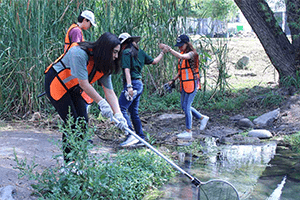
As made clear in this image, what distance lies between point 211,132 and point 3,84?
4187 mm

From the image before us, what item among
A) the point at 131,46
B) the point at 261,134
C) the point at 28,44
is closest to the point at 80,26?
the point at 131,46

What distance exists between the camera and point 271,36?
30.7 ft

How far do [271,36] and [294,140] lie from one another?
3.87 m

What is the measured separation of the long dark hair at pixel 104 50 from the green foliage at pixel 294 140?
12.5 ft

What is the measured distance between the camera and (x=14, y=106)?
7.38m

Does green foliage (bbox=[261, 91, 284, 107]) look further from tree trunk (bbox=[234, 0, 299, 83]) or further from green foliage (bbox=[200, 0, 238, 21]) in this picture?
green foliage (bbox=[200, 0, 238, 21])

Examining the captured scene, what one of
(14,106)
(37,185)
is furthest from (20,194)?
(14,106)

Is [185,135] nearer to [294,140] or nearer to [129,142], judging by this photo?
[129,142]

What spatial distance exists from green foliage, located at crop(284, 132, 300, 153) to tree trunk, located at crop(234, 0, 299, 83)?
313 centimetres

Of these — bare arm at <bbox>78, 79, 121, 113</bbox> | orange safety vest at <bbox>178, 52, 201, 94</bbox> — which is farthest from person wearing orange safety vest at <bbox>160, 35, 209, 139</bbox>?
bare arm at <bbox>78, 79, 121, 113</bbox>

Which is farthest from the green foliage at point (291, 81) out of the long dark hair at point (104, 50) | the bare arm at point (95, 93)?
the long dark hair at point (104, 50)

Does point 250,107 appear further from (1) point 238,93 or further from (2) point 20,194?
(2) point 20,194

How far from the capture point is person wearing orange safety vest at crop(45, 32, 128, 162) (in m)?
3.67

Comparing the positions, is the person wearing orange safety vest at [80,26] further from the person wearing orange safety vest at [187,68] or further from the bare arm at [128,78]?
the person wearing orange safety vest at [187,68]
